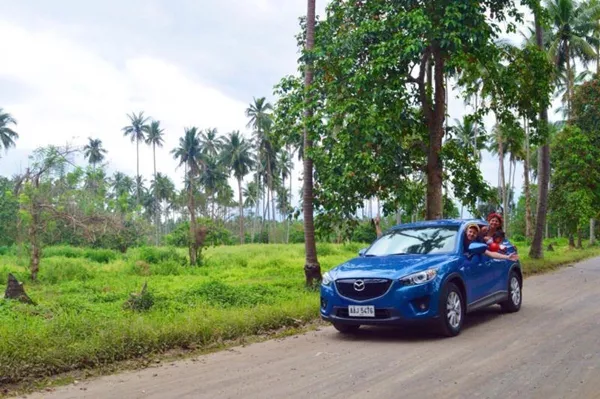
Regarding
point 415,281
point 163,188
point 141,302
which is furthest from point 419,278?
point 163,188

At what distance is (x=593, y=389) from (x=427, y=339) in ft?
9.29

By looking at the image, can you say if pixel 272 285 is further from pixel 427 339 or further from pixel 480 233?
pixel 427 339

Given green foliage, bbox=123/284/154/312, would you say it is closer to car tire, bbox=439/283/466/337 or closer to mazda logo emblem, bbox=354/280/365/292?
mazda logo emblem, bbox=354/280/365/292

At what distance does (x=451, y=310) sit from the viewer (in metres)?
8.34

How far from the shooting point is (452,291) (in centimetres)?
841

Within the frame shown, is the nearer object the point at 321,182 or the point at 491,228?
the point at 491,228

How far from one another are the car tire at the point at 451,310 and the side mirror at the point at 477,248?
31.7 inches

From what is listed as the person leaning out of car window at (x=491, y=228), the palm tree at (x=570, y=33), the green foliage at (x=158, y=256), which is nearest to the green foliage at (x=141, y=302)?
the person leaning out of car window at (x=491, y=228)

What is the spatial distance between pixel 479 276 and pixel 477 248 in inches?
17.8

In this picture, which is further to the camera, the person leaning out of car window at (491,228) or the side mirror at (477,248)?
the person leaning out of car window at (491,228)

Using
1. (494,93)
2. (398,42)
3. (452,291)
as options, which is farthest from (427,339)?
(494,93)

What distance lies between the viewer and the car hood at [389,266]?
26.6 feet

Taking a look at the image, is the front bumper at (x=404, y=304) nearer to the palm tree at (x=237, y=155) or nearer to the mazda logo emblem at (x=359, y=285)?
the mazda logo emblem at (x=359, y=285)

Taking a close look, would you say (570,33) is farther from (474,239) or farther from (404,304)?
(404,304)
